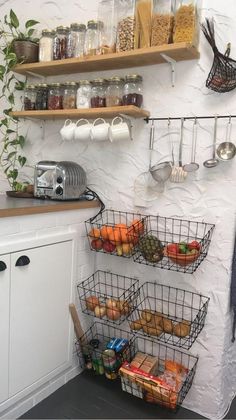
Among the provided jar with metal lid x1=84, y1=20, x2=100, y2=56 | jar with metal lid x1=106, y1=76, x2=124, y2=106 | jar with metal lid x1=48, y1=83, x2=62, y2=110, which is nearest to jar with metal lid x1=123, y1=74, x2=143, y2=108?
jar with metal lid x1=106, y1=76, x2=124, y2=106

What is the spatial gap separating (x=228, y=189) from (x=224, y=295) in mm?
518

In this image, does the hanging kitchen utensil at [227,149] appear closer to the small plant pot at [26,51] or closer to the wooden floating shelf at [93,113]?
the wooden floating shelf at [93,113]

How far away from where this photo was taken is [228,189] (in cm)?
164

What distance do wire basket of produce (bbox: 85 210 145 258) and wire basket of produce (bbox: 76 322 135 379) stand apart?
52 cm

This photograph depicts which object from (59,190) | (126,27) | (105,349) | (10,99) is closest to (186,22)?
(126,27)

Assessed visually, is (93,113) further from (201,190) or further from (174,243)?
(174,243)

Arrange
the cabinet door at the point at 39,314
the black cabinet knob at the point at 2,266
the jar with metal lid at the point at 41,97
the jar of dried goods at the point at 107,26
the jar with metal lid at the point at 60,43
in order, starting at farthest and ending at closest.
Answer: the jar with metal lid at the point at 41,97 → the jar with metal lid at the point at 60,43 → the jar of dried goods at the point at 107,26 → the cabinet door at the point at 39,314 → the black cabinet knob at the point at 2,266

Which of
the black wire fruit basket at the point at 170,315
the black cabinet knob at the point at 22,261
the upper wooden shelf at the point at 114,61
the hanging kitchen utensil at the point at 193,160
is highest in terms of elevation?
the upper wooden shelf at the point at 114,61

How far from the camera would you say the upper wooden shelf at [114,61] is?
1.61 m

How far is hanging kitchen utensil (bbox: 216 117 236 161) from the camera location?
5.25 ft

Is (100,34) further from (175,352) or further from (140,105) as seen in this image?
(175,352)

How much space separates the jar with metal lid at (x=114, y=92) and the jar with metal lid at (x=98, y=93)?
28mm

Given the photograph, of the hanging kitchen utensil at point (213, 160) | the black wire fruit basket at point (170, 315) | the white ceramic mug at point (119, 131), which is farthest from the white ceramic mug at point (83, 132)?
the black wire fruit basket at point (170, 315)

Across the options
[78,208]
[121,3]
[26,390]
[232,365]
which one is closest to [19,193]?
[78,208]
